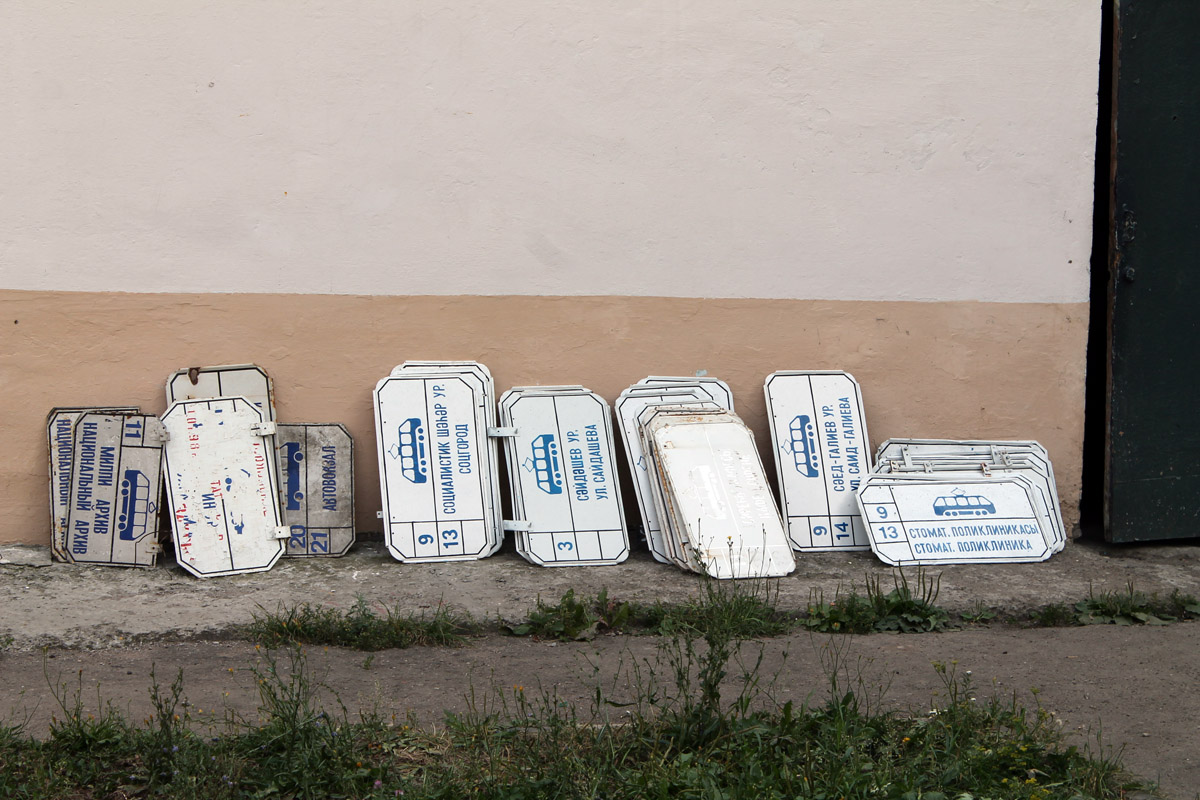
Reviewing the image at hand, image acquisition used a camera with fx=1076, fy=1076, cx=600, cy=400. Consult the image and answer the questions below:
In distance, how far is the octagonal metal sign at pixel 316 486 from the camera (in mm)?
5012

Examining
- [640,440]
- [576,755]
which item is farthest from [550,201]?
[576,755]

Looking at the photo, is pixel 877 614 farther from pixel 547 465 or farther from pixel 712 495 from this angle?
pixel 547 465

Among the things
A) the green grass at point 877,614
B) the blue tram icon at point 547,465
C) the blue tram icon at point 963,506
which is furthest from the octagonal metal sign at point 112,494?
the blue tram icon at point 963,506

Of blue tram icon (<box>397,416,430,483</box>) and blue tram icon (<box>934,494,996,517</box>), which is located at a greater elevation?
blue tram icon (<box>397,416,430,483</box>)

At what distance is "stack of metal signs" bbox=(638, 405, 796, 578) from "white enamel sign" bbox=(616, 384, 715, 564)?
5 cm

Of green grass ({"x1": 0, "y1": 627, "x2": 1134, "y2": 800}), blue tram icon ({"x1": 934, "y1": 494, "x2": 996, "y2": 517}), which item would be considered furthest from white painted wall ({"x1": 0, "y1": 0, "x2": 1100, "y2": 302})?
green grass ({"x1": 0, "y1": 627, "x2": 1134, "y2": 800})

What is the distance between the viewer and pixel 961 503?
525 cm

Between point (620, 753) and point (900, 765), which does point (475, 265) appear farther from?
point (900, 765)

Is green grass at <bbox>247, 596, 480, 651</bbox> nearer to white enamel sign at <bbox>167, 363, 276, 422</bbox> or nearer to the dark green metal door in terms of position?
white enamel sign at <bbox>167, 363, 276, 422</bbox>

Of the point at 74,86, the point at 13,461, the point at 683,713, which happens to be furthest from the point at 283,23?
the point at 683,713

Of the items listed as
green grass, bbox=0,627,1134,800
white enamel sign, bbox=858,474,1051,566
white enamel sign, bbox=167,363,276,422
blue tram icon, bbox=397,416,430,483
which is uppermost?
white enamel sign, bbox=167,363,276,422

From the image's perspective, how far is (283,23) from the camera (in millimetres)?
4910

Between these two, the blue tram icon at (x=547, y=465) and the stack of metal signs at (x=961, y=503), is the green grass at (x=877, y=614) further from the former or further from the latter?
the blue tram icon at (x=547, y=465)

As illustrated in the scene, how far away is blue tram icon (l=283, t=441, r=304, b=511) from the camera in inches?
198
